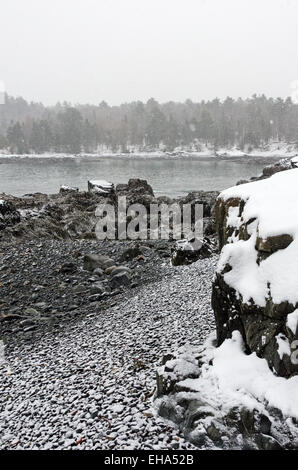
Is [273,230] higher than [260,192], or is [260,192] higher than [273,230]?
[260,192]

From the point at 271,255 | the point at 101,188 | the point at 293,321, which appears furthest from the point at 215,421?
the point at 101,188

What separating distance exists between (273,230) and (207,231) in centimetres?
1539

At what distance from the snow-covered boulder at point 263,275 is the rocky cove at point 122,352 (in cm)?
4

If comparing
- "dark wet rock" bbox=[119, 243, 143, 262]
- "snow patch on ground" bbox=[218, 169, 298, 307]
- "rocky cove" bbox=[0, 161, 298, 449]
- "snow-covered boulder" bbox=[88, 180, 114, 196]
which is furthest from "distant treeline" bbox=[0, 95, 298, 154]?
"snow patch on ground" bbox=[218, 169, 298, 307]

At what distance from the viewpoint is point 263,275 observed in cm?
457

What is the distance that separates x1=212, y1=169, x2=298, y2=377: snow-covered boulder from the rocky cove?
4cm

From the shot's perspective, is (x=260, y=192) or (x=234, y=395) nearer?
(x=234, y=395)

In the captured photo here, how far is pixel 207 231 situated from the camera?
19.8 metres

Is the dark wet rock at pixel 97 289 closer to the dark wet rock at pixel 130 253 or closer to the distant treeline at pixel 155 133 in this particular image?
the dark wet rock at pixel 130 253

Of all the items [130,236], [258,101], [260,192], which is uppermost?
[258,101]

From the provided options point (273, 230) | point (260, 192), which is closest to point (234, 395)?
point (273, 230)

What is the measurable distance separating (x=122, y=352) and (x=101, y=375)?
0.68 m
